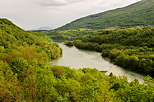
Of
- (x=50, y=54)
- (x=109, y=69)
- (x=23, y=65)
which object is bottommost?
(x=109, y=69)

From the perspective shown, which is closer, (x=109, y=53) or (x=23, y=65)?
(x=23, y=65)

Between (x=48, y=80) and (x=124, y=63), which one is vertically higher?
(x=48, y=80)

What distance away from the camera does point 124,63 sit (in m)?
70.4

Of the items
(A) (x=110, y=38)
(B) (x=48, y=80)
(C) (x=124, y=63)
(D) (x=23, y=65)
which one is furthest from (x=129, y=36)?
(B) (x=48, y=80)

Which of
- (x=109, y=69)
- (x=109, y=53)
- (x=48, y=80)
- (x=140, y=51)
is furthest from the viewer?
(x=109, y=53)

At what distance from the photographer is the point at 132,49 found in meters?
87.6

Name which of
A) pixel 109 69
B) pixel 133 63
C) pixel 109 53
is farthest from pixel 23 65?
pixel 109 53

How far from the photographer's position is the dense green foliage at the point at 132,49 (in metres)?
63.2

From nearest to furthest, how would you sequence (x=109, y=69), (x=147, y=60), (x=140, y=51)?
(x=147, y=60)
(x=109, y=69)
(x=140, y=51)

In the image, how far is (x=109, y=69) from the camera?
221 feet

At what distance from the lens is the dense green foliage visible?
63162mm

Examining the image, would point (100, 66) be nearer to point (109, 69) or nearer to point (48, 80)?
point (109, 69)

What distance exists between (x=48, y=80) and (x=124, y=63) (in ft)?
179

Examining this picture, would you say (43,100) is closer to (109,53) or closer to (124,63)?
(124,63)
